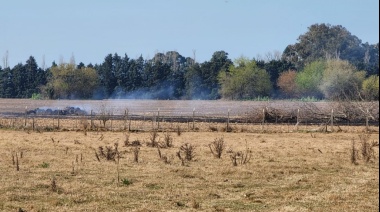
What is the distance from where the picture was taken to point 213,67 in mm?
91875

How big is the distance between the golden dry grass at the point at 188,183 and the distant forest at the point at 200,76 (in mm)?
61663

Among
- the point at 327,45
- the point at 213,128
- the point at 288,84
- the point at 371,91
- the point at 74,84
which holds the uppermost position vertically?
the point at 327,45

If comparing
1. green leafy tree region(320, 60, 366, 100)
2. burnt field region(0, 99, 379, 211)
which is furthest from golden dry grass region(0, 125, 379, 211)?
green leafy tree region(320, 60, 366, 100)

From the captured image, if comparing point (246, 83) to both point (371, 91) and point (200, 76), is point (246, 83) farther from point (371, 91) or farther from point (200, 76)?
point (371, 91)

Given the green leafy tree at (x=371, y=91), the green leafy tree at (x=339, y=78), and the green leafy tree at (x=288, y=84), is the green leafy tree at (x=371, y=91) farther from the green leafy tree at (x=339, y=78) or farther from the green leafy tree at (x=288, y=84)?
the green leafy tree at (x=288, y=84)

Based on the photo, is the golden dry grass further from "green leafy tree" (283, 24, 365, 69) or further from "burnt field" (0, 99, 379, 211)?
"green leafy tree" (283, 24, 365, 69)

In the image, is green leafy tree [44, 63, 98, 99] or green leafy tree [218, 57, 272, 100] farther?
green leafy tree [44, 63, 98, 99]

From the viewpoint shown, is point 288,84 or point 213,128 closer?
point 213,128

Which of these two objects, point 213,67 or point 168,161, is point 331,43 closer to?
point 213,67

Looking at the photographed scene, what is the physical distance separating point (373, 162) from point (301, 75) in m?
61.8

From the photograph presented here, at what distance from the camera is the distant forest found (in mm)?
84250

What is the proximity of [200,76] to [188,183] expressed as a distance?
77.4m

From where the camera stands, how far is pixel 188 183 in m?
14.2

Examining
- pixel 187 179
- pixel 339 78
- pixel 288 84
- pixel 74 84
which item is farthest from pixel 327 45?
pixel 187 179
